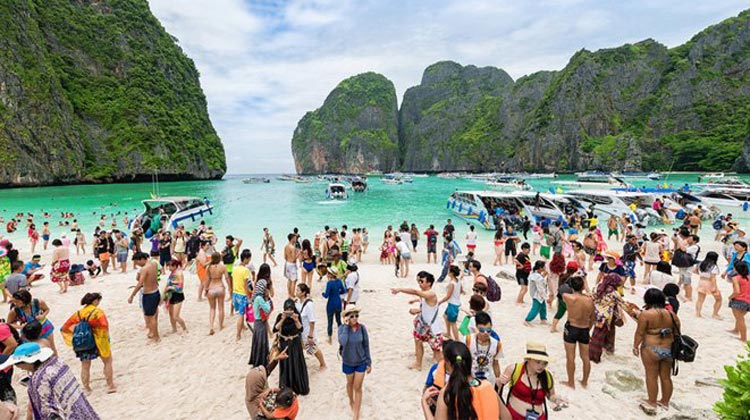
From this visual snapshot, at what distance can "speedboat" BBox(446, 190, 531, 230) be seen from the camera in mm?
19719

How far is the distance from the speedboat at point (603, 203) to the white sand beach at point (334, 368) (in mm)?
13547

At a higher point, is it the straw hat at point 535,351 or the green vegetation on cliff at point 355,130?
the green vegetation on cliff at point 355,130

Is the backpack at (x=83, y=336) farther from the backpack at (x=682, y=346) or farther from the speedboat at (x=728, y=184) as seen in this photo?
the speedboat at (x=728, y=184)

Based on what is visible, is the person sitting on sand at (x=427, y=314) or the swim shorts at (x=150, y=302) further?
the swim shorts at (x=150, y=302)

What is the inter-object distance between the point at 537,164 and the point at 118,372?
4738 inches

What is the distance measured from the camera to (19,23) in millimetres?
54312

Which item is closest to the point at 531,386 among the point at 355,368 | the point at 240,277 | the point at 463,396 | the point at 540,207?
the point at 463,396

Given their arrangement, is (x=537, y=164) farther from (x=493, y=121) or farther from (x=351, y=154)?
(x=351, y=154)

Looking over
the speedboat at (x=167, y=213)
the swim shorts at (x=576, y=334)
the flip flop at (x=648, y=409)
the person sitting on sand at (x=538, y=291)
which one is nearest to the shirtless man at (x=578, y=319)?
the swim shorts at (x=576, y=334)

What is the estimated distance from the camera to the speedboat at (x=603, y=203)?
2020 cm

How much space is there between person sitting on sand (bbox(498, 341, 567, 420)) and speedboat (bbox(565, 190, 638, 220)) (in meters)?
20.4

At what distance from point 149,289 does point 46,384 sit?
322 cm

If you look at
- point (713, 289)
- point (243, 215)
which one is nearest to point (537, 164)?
point (243, 215)

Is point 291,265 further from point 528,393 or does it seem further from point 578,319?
point 528,393
